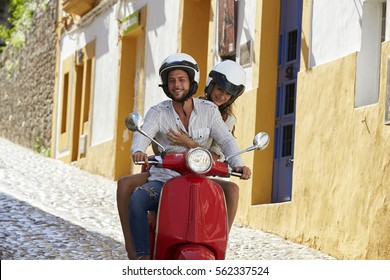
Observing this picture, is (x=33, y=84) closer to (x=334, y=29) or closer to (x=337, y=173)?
(x=334, y=29)

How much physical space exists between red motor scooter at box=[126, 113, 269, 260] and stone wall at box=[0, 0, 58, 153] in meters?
18.6

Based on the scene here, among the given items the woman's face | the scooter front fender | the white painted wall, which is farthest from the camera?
the white painted wall

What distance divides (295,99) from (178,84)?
616 cm

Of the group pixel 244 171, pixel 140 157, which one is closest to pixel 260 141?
pixel 244 171

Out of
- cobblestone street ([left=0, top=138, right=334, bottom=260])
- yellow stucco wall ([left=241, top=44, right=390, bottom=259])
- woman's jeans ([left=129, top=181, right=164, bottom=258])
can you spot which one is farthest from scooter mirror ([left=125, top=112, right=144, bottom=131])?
yellow stucco wall ([left=241, top=44, right=390, bottom=259])

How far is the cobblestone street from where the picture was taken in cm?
985

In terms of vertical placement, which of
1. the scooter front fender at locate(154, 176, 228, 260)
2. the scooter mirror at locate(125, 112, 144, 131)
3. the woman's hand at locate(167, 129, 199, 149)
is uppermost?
the woman's hand at locate(167, 129, 199, 149)

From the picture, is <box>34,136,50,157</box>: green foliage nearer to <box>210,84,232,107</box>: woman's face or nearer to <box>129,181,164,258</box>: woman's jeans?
<box>210,84,232,107</box>: woman's face

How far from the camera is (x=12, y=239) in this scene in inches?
401

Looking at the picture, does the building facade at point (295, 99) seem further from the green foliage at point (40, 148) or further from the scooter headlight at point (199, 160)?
the green foliage at point (40, 148)

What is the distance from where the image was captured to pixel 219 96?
7031 millimetres

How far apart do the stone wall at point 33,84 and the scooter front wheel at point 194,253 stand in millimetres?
18769
